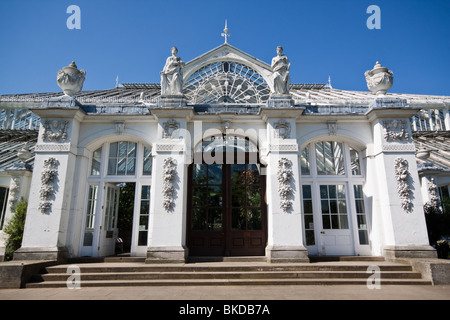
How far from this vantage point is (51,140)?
26.3 feet

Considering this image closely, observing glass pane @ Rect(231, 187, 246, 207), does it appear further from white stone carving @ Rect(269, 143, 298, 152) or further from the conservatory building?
white stone carving @ Rect(269, 143, 298, 152)

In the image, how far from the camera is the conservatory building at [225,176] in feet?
24.9

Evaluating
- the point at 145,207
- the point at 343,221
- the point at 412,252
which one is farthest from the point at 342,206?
the point at 145,207

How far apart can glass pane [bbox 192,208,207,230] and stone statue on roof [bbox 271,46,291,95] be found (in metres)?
4.24

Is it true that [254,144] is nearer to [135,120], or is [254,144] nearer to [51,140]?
[135,120]

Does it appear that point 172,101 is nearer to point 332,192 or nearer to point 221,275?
point 221,275

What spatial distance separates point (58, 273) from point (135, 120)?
14.7 ft

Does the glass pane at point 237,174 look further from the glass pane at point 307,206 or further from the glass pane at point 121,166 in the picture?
the glass pane at point 121,166

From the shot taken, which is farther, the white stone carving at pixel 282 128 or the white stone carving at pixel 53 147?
Answer: the white stone carving at pixel 282 128

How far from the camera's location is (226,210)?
8508 millimetres

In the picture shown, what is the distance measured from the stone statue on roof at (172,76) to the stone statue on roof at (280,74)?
9.39 feet

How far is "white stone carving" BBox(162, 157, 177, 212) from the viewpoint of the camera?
7.60 meters

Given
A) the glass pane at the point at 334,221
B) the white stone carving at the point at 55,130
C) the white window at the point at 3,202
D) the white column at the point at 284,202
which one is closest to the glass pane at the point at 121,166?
the white stone carving at the point at 55,130

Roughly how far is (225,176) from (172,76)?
135 inches
